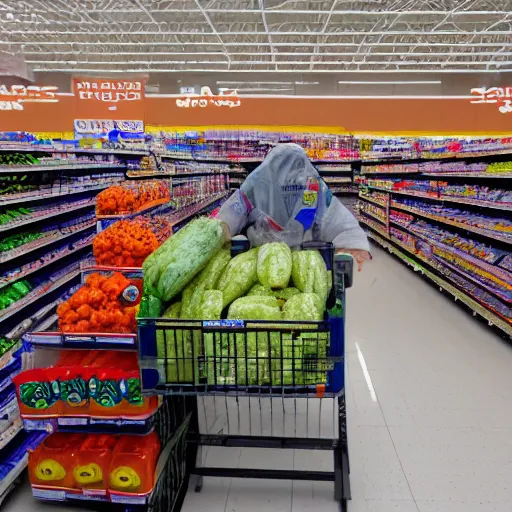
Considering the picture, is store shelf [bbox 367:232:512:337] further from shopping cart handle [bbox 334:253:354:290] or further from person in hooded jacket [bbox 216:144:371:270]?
shopping cart handle [bbox 334:253:354:290]

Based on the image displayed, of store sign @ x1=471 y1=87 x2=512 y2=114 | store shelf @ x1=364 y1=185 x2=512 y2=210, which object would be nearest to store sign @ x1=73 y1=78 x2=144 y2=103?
store shelf @ x1=364 y1=185 x2=512 y2=210

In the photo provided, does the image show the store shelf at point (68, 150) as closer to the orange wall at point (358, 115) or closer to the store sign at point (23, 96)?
the orange wall at point (358, 115)

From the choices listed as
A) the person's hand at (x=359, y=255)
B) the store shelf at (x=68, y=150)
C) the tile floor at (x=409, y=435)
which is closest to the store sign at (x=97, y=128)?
the store shelf at (x=68, y=150)

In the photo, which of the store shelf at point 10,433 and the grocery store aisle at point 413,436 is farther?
the store shelf at point 10,433

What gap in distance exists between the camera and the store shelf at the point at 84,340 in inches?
72.1

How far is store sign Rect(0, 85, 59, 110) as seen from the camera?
45.3 ft

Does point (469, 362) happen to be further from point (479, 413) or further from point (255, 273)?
point (255, 273)

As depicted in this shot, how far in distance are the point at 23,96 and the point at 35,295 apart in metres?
11.9

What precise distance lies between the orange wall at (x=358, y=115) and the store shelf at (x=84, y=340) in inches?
519

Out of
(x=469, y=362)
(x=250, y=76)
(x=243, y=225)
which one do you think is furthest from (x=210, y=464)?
(x=250, y=76)

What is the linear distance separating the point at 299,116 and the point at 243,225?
12.6 metres

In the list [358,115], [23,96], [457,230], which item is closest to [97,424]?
[457,230]

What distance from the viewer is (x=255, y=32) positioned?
1143 centimetres

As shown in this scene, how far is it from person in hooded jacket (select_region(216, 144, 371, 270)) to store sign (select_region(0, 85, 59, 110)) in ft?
43.0
